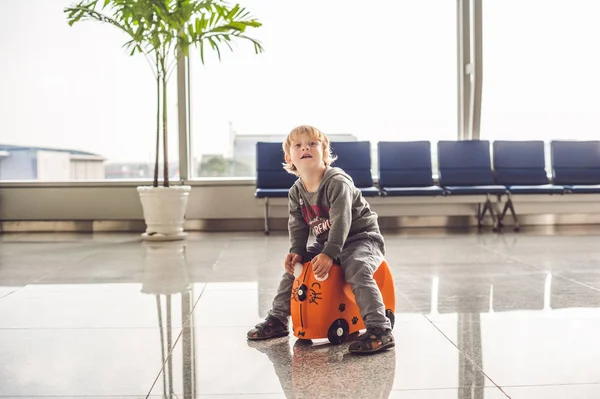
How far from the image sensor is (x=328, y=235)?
91.0 inches

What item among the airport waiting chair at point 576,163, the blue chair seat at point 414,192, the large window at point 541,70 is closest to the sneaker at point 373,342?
the blue chair seat at point 414,192

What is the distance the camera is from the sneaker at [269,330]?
234cm

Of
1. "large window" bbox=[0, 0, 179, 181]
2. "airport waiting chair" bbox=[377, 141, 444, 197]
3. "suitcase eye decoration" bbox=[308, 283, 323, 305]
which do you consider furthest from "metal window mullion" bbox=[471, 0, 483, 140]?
"suitcase eye decoration" bbox=[308, 283, 323, 305]

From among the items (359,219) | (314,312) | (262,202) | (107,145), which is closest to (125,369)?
(314,312)

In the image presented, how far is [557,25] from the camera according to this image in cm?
850

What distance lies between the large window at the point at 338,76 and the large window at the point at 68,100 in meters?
0.96

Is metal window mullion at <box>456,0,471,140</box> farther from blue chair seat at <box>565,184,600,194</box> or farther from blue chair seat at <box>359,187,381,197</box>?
blue chair seat at <box>359,187,381,197</box>

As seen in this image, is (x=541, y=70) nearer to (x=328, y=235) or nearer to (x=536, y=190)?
(x=536, y=190)

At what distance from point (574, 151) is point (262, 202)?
155 inches

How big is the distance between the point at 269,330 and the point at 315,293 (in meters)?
0.27

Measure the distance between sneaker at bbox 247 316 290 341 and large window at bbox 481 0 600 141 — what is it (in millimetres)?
6475

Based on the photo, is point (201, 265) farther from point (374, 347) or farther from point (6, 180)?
point (6, 180)

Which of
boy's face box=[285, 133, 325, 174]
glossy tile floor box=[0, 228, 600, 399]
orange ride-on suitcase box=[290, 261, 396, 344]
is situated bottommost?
glossy tile floor box=[0, 228, 600, 399]

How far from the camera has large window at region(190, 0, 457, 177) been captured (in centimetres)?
827
